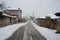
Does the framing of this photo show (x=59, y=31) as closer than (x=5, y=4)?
Yes

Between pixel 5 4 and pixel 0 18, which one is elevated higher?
pixel 5 4

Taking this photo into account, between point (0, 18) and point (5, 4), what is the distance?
7802 centimetres

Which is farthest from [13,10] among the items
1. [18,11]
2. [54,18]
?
[54,18]

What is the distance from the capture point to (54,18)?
38594 mm

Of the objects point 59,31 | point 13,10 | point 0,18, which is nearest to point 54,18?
point 0,18

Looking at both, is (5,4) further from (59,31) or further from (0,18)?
(59,31)

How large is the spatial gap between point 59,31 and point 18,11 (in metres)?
93.0

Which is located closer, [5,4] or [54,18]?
[54,18]

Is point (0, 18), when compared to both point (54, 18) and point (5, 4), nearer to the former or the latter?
point (54, 18)

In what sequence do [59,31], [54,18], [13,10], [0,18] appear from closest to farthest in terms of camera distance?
[59,31]
[0,18]
[54,18]
[13,10]

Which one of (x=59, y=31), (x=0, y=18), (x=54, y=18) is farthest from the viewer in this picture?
(x=54, y=18)

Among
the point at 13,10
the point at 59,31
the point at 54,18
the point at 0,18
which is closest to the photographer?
the point at 59,31

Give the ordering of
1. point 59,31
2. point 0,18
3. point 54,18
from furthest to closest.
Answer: point 54,18 < point 0,18 < point 59,31

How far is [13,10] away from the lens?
356 feet
